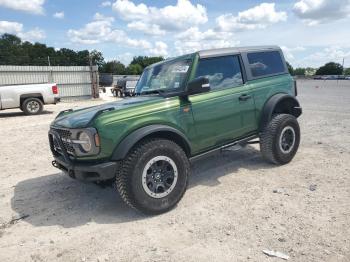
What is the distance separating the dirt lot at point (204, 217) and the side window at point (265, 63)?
160 cm

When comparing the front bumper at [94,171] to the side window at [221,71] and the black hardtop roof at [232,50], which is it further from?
the black hardtop roof at [232,50]

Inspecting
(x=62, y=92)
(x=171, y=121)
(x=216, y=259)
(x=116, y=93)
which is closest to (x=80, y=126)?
(x=171, y=121)

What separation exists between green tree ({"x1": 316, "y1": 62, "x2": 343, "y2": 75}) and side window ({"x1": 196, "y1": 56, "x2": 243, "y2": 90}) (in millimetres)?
110666

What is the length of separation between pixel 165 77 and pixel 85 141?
174cm

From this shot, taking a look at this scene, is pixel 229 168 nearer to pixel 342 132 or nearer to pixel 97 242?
pixel 97 242

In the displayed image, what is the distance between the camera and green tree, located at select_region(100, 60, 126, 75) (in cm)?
9494

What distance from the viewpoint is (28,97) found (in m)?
14.4

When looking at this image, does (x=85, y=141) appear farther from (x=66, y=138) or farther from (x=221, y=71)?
(x=221, y=71)

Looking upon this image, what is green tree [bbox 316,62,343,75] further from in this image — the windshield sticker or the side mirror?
the side mirror

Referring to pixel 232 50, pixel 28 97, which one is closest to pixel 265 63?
pixel 232 50

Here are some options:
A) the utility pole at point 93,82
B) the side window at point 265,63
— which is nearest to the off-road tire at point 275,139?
the side window at point 265,63

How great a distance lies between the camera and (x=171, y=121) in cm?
411

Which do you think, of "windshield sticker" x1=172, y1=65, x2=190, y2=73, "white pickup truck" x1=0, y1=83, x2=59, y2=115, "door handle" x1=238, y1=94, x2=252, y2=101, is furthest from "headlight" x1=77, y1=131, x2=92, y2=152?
"white pickup truck" x1=0, y1=83, x2=59, y2=115

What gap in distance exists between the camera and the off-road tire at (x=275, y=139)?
5238 mm
